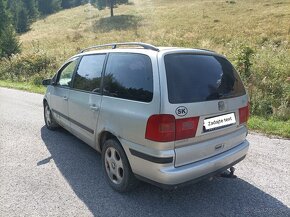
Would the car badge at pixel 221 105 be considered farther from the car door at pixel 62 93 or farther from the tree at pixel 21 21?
the tree at pixel 21 21

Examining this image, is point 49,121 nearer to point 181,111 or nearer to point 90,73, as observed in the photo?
point 90,73

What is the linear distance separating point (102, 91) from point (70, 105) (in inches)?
45.0

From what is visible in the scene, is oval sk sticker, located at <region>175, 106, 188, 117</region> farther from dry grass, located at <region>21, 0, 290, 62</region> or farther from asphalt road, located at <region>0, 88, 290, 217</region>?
dry grass, located at <region>21, 0, 290, 62</region>

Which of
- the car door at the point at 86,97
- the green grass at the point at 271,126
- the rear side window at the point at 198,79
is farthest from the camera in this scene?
the green grass at the point at 271,126

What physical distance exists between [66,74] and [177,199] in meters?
3.02

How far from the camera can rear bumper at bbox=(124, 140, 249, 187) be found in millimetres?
3027

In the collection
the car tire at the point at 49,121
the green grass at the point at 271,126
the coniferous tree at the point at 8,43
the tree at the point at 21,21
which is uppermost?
the tree at the point at 21,21

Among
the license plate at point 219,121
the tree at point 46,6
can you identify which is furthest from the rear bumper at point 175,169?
the tree at point 46,6

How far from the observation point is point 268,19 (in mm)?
29594

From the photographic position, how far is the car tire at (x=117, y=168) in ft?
11.5

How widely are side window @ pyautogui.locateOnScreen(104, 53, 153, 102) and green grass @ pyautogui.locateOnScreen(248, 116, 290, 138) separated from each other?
376 cm

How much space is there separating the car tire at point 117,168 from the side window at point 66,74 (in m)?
1.75

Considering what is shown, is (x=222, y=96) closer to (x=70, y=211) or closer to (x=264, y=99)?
(x=70, y=211)

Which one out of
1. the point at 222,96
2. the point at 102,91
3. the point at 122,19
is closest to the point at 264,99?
the point at 222,96
